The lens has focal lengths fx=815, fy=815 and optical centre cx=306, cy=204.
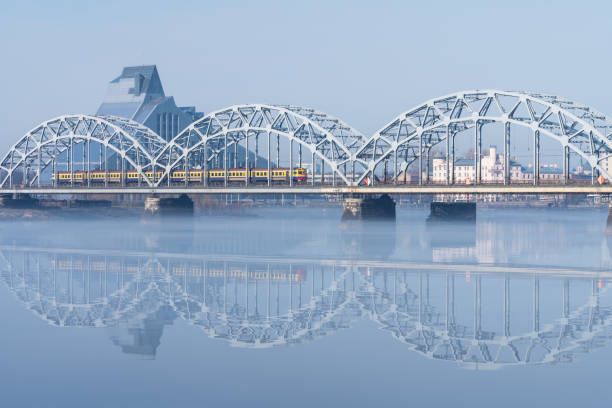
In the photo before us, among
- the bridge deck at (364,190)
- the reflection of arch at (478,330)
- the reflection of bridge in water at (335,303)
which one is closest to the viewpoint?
the reflection of arch at (478,330)

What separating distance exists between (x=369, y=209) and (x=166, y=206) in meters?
36.2

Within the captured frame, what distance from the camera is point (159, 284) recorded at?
3962 centimetres

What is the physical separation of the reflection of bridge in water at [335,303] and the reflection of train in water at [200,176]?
196 ft

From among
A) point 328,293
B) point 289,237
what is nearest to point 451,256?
point 328,293

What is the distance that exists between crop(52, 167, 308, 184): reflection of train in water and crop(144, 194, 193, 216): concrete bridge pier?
337 centimetres

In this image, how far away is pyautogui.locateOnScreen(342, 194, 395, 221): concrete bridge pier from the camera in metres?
101

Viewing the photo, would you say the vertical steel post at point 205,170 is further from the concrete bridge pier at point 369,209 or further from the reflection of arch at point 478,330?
the reflection of arch at point 478,330

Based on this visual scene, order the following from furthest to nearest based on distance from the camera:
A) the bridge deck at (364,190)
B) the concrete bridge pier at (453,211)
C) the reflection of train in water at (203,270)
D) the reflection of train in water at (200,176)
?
the concrete bridge pier at (453,211), the reflection of train in water at (200,176), the bridge deck at (364,190), the reflection of train in water at (203,270)

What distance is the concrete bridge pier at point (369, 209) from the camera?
100562 millimetres

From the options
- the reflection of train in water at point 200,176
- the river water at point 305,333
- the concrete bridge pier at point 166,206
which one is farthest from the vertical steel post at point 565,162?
the concrete bridge pier at point 166,206

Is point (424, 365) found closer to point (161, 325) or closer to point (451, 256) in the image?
point (161, 325)

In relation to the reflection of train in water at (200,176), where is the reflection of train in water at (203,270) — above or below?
below

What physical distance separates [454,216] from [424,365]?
92.6 m

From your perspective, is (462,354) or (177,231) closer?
(462,354)
